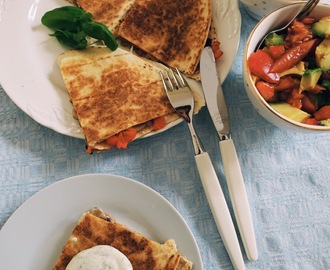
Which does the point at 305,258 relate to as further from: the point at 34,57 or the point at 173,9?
the point at 34,57

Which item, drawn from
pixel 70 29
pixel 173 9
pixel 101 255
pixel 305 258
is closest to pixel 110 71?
pixel 70 29

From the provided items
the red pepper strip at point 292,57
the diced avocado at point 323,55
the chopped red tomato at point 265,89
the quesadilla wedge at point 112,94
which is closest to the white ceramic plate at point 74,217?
the quesadilla wedge at point 112,94

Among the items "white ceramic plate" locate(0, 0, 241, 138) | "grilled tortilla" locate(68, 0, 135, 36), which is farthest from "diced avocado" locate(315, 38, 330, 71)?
"grilled tortilla" locate(68, 0, 135, 36)

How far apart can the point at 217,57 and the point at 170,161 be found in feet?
1.50

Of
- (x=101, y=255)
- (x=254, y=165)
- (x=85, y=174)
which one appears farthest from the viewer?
(x=254, y=165)

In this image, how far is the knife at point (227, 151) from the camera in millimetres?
1979

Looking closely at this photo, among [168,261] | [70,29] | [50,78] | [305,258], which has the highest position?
[70,29]

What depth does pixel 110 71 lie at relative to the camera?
7.14 feet

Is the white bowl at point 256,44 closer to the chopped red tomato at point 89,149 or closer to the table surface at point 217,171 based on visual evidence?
the table surface at point 217,171

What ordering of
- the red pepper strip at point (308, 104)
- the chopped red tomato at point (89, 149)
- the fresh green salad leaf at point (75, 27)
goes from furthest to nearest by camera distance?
the fresh green salad leaf at point (75, 27) → the chopped red tomato at point (89, 149) → the red pepper strip at point (308, 104)

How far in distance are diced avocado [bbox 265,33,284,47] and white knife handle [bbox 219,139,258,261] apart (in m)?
0.40

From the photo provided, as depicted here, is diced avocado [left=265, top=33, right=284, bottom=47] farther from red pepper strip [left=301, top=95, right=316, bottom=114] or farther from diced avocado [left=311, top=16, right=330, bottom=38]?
red pepper strip [left=301, top=95, right=316, bottom=114]

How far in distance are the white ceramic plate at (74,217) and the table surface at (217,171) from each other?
0.41 ft

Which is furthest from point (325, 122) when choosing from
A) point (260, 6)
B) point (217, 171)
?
point (260, 6)
